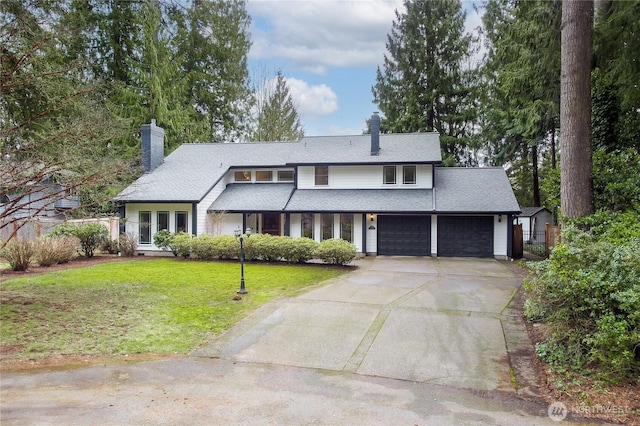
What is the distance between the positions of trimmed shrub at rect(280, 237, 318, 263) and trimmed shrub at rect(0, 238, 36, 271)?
8.01 meters

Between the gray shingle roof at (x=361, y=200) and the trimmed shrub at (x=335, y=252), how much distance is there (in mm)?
3730

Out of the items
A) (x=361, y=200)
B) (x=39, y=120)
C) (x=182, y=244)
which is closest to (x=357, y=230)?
(x=361, y=200)

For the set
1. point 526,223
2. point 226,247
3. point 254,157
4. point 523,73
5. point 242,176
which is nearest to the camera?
point 523,73

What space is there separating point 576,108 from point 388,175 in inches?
422

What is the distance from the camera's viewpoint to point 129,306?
7.56 m

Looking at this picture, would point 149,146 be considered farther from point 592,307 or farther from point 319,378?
point 592,307

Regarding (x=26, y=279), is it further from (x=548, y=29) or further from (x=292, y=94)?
(x=292, y=94)

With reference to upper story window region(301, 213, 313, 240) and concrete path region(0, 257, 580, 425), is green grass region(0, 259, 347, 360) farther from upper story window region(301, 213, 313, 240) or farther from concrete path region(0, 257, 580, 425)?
upper story window region(301, 213, 313, 240)

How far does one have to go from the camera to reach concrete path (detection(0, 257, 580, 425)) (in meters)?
3.64

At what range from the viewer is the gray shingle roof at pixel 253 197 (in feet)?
56.5

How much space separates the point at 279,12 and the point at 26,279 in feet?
43.7

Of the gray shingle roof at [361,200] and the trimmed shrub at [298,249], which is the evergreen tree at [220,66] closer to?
the gray shingle roof at [361,200]

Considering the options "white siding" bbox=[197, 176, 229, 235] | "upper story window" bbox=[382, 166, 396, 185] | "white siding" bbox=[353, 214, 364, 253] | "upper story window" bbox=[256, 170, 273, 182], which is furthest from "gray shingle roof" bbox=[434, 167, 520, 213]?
"white siding" bbox=[197, 176, 229, 235]

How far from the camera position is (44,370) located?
472cm
